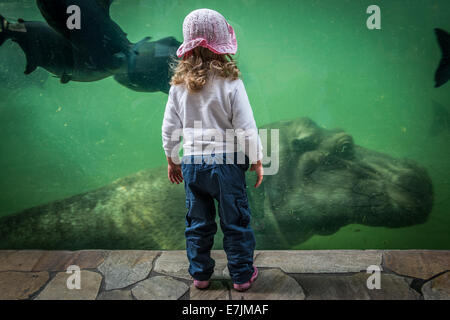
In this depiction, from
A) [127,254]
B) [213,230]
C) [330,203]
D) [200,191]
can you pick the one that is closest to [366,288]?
[330,203]

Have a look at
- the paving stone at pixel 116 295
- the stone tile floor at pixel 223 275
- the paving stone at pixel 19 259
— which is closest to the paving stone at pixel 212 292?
the stone tile floor at pixel 223 275

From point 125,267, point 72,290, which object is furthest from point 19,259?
point 125,267

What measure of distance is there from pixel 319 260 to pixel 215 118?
1239 millimetres

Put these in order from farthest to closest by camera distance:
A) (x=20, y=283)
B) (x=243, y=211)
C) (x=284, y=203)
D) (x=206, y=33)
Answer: (x=284, y=203) → (x=20, y=283) → (x=243, y=211) → (x=206, y=33)

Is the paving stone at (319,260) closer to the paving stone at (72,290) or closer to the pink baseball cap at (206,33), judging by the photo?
the paving stone at (72,290)

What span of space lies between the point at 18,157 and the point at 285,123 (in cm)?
217

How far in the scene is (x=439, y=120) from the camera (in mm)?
2252

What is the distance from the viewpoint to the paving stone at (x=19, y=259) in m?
2.17

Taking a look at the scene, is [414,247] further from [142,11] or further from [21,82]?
[21,82]

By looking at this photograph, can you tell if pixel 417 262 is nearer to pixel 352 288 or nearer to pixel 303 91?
pixel 352 288

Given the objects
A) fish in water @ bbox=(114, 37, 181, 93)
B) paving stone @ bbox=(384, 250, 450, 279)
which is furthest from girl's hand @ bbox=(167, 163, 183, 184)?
paving stone @ bbox=(384, 250, 450, 279)

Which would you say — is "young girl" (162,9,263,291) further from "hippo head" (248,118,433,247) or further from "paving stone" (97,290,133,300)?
"hippo head" (248,118,433,247)

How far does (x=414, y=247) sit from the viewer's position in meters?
2.30

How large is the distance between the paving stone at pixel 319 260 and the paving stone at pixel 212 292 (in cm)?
36
